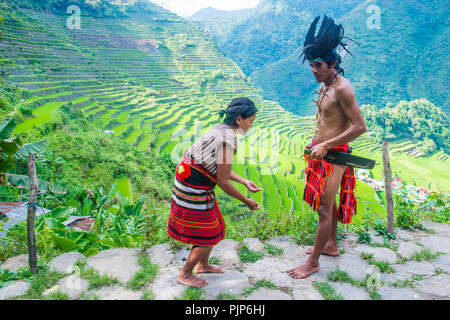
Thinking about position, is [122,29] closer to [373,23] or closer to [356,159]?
[356,159]

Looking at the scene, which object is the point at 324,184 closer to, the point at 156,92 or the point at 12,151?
the point at 12,151

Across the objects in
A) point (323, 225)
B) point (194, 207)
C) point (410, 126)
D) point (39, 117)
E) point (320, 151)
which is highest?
Answer: point (410, 126)

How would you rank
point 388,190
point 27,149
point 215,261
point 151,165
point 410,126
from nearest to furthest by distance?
point 215,261, point 388,190, point 27,149, point 151,165, point 410,126

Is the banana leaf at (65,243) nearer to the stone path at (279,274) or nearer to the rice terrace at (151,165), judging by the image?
the rice terrace at (151,165)

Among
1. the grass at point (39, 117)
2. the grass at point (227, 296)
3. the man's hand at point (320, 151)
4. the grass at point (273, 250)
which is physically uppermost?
the grass at point (39, 117)

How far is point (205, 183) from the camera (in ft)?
5.12

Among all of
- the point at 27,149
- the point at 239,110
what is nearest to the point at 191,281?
the point at 239,110

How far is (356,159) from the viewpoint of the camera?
1.78 m

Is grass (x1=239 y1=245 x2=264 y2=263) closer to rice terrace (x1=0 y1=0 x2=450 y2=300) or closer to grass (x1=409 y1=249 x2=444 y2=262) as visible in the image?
rice terrace (x1=0 y1=0 x2=450 y2=300)

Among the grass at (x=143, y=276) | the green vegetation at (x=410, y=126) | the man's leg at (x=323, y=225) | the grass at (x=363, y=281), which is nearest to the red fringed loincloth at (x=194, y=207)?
the grass at (x=143, y=276)

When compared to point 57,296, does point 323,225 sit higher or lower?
higher

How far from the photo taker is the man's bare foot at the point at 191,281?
1.64 meters

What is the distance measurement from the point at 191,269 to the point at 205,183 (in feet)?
1.73

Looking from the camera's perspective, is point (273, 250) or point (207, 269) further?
point (273, 250)
